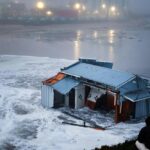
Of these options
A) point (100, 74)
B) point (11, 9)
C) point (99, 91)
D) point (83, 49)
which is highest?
point (11, 9)

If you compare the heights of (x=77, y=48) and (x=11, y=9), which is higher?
(x=11, y=9)

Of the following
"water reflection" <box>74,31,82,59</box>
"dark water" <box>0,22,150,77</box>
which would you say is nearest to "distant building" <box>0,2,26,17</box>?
"dark water" <box>0,22,150,77</box>

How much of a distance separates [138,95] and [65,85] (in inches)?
208

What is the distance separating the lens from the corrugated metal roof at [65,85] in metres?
22.3

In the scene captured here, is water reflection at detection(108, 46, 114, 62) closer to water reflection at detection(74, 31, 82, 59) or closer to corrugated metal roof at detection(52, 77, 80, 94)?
water reflection at detection(74, 31, 82, 59)

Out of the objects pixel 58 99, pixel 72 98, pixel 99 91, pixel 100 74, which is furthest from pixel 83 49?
pixel 100 74

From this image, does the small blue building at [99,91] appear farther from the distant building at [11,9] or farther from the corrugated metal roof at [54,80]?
the distant building at [11,9]

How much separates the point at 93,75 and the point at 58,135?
569 centimetres

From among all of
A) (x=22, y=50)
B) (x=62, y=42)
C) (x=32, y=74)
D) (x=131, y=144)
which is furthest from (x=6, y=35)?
(x=131, y=144)

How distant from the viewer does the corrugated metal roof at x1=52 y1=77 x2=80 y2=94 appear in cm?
2234

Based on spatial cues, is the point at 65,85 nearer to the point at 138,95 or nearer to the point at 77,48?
the point at 138,95

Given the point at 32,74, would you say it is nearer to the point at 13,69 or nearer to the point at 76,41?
the point at 13,69

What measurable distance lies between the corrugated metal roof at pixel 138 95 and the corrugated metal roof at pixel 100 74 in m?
0.89

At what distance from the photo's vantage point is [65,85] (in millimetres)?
22875
